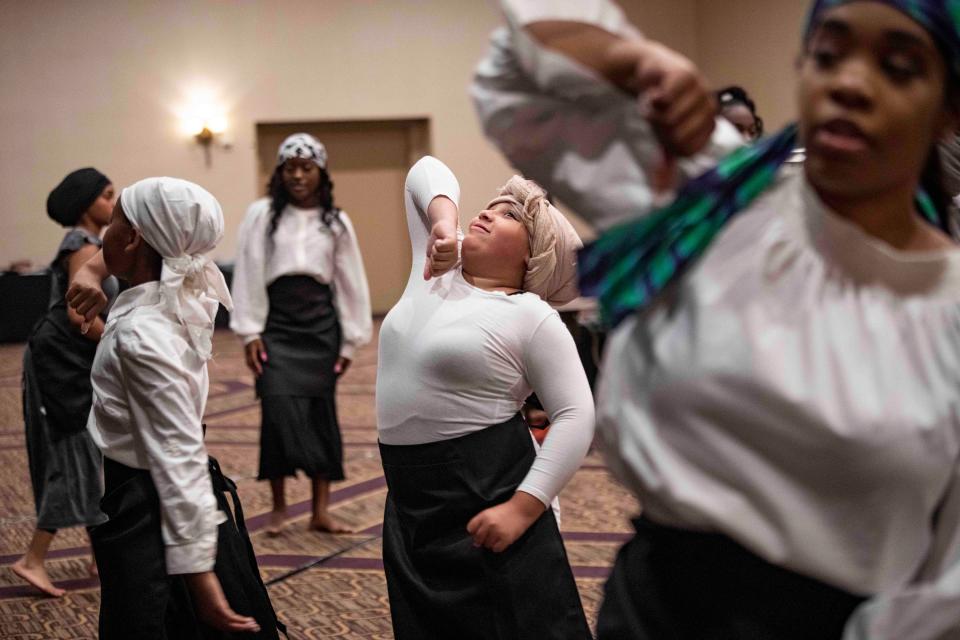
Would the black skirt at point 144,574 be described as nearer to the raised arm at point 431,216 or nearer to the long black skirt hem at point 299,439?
the raised arm at point 431,216

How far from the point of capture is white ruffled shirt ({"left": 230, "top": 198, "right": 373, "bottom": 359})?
5301 millimetres

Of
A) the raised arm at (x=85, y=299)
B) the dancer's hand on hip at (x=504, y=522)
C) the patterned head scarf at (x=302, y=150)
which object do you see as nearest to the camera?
the dancer's hand on hip at (x=504, y=522)

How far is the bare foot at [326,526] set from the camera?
16.4 feet

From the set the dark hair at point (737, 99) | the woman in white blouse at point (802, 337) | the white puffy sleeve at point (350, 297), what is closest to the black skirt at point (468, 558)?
the woman in white blouse at point (802, 337)

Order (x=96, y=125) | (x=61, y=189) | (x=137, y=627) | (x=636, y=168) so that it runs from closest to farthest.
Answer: (x=636, y=168) < (x=137, y=627) < (x=61, y=189) < (x=96, y=125)

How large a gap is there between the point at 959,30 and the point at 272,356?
4.32 meters

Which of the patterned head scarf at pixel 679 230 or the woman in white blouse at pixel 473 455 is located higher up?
the patterned head scarf at pixel 679 230

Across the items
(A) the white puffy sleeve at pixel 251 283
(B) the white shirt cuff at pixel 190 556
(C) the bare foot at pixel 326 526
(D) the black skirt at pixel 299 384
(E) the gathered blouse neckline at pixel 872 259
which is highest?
(E) the gathered blouse neckline at pixel 872 259

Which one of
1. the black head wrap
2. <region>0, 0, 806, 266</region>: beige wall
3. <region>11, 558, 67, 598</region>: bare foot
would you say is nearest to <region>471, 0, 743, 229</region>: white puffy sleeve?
<region>11, 558, 67, 598</region>: bare foot

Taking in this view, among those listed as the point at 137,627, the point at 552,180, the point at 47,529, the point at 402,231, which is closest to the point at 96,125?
the point at 402,231

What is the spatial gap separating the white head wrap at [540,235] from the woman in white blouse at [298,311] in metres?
2.78

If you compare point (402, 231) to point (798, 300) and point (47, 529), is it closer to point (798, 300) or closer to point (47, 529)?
point (47, 529)

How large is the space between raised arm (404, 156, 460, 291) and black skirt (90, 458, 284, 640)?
Answer: 70 centimetres

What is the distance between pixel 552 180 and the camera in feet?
4.64
